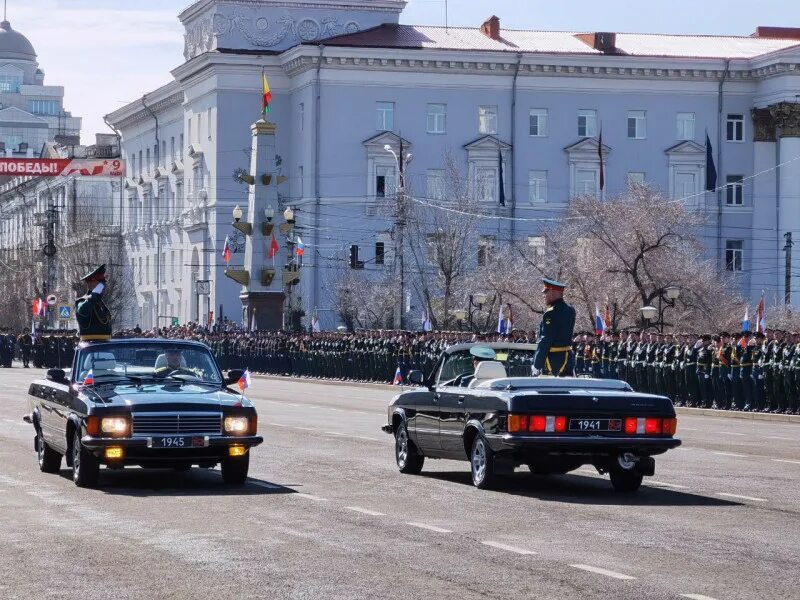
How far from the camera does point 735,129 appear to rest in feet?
328

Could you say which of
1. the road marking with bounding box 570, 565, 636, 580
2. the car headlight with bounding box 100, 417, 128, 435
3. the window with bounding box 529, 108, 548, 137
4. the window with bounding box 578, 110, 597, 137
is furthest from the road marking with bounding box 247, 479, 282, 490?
the window with bounding box 578, 110, 597, 137

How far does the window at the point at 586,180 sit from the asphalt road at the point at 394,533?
75891mm

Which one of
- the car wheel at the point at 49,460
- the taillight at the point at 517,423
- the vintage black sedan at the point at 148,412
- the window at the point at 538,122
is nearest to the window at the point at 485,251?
the window at the point at 538,122

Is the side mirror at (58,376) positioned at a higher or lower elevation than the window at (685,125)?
lower

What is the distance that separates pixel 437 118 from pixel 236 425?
263 ft

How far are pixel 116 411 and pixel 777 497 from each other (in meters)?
6.27

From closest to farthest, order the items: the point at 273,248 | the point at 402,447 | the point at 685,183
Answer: the point at 402,447 → the point at 273,248 → the point at 685,183

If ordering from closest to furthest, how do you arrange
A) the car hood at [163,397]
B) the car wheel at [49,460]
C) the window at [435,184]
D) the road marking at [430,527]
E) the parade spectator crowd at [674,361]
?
the road marking at [430,527] < the car hood at [163,397] < the car wheel at [49,460] < the parade spectator crowd at [674,361] < the window at [435,184]

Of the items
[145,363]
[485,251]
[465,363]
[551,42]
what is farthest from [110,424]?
[551,42]

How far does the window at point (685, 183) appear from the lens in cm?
10006

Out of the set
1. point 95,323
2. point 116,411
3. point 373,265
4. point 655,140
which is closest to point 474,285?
point 373,265

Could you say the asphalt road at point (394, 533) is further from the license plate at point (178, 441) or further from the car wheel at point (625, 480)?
the license plate at point (178, 441)

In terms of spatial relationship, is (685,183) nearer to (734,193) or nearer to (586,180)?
(734,193)

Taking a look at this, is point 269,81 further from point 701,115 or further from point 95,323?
point 95,323
